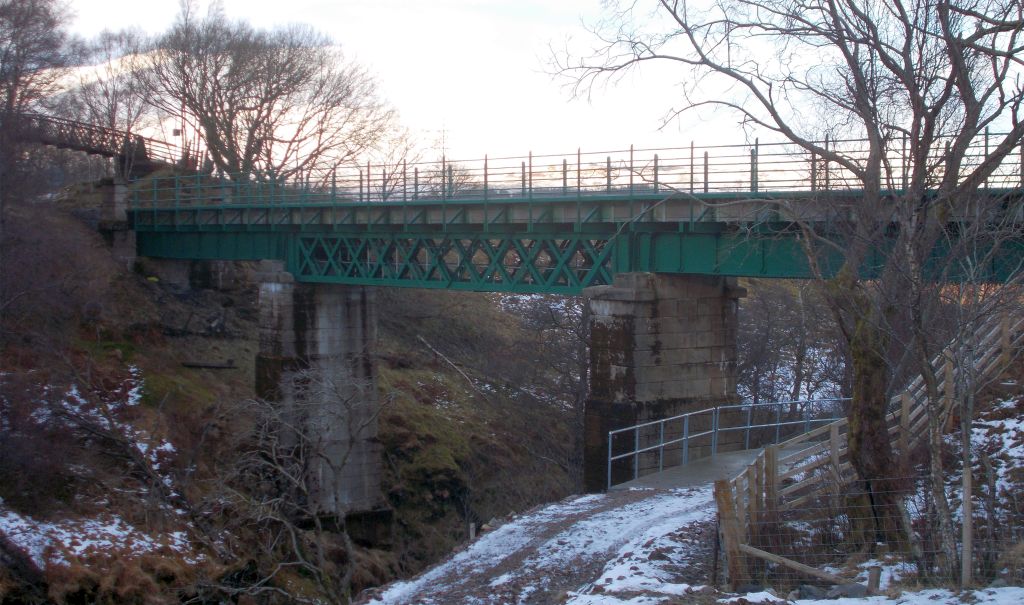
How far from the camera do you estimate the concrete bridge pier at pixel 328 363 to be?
2805 centimetres

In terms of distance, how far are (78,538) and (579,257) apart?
52.2ft

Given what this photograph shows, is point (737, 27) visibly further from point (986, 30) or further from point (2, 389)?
point (2, 389)

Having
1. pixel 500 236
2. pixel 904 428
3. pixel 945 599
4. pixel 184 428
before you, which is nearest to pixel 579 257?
pixel 500 236

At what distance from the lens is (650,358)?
20250mm

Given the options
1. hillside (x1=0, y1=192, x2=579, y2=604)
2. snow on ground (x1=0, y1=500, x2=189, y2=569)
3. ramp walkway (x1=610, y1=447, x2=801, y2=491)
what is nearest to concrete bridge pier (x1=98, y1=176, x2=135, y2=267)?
hillside (x1=0, y1=192, x2=579, y2=604)

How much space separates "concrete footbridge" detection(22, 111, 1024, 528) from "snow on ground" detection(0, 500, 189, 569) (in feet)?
12.9

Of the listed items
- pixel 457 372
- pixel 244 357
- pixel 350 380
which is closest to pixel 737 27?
pixel 350 380

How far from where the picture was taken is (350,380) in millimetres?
25156

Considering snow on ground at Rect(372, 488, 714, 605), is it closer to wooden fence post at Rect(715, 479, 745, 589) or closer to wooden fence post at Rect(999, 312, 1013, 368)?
wooden fence post at Rect(715, 479, 745, 589)

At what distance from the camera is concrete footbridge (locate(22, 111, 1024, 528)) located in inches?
709

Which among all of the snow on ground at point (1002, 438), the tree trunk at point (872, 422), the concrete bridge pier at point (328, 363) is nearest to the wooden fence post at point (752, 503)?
the tree trunk at point (872, 422)

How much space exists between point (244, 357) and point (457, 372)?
9.46 meters

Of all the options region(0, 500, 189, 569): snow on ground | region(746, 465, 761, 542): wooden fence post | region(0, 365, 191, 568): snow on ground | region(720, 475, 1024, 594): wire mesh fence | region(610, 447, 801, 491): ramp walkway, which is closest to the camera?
region(720, 475, 1024, 594): wire mesh fence

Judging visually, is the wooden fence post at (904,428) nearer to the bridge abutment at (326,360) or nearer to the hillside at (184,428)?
the hillside at (184,428)
